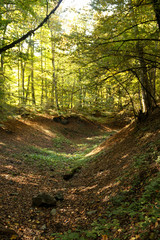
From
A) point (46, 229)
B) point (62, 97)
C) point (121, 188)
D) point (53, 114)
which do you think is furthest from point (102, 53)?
point (53, 114)

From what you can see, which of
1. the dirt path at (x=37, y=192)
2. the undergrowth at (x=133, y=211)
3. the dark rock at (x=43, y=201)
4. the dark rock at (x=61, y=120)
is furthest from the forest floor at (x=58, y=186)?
the dark rock at (x=61, y=120)

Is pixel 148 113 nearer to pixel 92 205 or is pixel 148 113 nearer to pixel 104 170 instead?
pixel 104 170

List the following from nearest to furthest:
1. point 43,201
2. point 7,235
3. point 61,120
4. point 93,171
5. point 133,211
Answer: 1. point 7,235
2. point 133,211
3. point 43,201
4. point 93,171
5. point 61,120

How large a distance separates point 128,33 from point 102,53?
2230 millimetres

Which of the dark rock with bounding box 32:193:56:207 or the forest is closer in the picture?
the forest

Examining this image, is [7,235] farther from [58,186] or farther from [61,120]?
[61,120]

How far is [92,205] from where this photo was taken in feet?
15.1

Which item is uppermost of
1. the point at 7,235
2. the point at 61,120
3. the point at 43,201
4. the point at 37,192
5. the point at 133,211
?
the point at 61,120

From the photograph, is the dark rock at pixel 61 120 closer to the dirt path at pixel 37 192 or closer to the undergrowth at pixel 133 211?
the dirt path at pixel 37 192

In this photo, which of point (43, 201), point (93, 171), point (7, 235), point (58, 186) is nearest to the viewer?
point (7, 235)

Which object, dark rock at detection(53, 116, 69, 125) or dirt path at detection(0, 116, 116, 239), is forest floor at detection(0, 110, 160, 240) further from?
dark rock at detection(53, 116, 69, 125)

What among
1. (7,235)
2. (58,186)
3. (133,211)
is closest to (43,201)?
(58,186)

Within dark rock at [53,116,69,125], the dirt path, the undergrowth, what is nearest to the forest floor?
the dirt path

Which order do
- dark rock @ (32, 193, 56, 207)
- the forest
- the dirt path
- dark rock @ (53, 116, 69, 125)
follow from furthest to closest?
dark rock @ (53, 116, 69, 125)
dark rock @ (32, 193, 56, 207)
the dirt path
the forest
